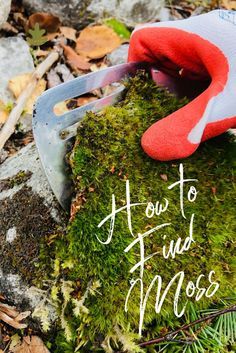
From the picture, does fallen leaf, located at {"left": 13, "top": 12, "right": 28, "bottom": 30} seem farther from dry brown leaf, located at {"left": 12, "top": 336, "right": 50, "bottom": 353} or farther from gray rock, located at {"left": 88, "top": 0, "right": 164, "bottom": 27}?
dry brown leaf, located at {"left": 12, "top": 336, "right": 50, "bottom": 353}

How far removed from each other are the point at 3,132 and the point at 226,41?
37.9 inches

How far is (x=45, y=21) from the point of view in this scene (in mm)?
2525

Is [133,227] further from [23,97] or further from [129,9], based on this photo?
[129,9]

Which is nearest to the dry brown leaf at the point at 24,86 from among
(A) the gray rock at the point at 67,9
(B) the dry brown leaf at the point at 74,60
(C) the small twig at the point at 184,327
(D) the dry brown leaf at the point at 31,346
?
(B) the dry brown leaf at the point at 74,60

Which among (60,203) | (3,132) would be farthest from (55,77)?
(60,203)

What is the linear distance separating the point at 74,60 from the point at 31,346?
1.48 metres

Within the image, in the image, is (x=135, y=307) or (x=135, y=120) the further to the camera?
(x=135, y=120)

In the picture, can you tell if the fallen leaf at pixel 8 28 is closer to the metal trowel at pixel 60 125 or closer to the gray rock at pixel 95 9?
the gray rock at pixel 95 9

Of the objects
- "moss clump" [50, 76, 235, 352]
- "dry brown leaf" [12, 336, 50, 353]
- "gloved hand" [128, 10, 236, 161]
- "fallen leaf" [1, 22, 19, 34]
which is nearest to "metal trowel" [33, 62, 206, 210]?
"moss clump" [50, 76, 235, 352]

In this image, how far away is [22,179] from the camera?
161 centimetres

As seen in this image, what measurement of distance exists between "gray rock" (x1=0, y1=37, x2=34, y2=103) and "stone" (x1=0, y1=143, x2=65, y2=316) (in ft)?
2.60

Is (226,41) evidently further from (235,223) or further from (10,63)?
(10,63)

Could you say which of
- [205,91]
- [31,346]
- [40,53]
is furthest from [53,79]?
[31,346]

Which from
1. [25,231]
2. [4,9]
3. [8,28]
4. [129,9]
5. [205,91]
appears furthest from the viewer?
[129,9]
